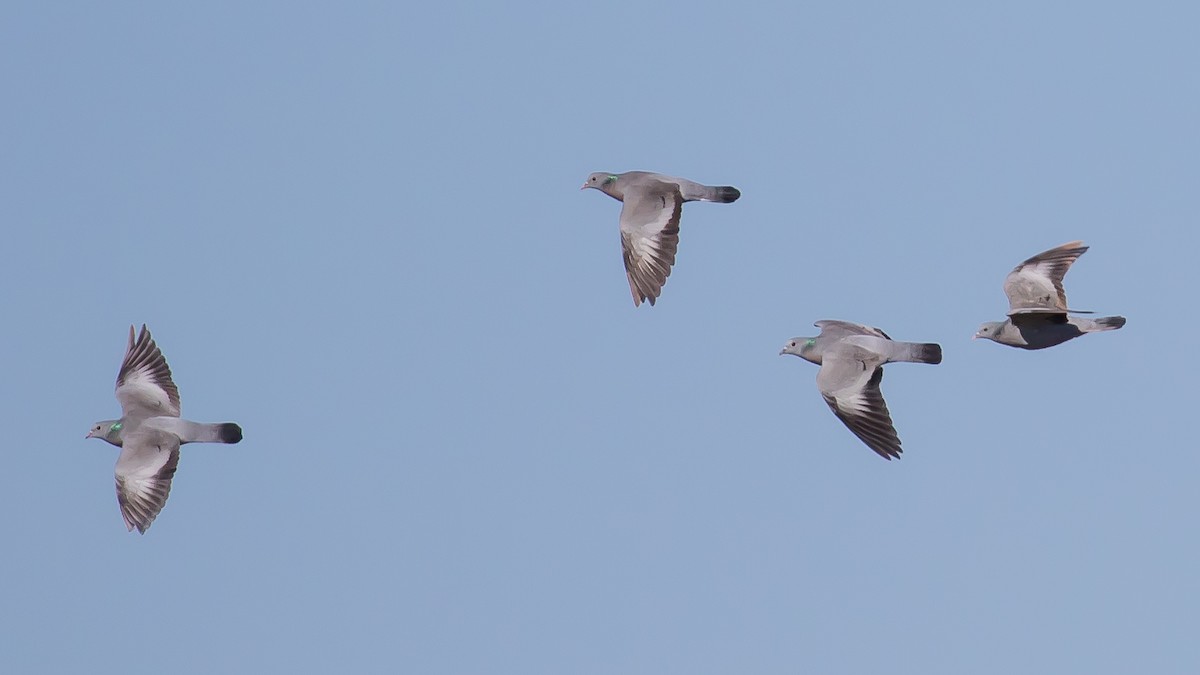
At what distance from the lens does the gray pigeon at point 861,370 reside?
27531 millimetres

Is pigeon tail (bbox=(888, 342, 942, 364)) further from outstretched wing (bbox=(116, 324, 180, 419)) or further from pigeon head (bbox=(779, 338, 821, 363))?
outstretched wing (bbox=(116, 324, 180, 419))

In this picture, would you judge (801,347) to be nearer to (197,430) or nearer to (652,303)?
(652,303)

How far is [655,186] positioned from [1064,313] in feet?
21.0

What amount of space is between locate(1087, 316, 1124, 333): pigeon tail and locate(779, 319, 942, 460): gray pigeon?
2729mm

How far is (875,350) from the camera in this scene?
2864 centimetres

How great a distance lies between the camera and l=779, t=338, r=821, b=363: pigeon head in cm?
2969

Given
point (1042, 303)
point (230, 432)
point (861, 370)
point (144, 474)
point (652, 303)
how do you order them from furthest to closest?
point (652, 303), point (1042, 303), point (144, 474), point (230, 432), point (861, 370)

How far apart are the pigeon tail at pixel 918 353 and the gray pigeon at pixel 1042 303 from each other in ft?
6.35

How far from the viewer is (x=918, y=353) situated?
28.3 m

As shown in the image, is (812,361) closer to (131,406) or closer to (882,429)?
(882,429)

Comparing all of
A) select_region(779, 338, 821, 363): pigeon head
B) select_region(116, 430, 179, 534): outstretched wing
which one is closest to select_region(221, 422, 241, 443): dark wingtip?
select_region(116, 430, 179, 534): outstretched wing

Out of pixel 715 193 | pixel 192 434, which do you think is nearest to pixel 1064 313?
pixel 715 193

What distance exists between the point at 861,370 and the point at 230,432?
837 cm

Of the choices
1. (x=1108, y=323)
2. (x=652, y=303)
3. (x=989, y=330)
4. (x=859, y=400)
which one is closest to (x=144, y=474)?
(x=652, y=303)
